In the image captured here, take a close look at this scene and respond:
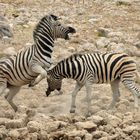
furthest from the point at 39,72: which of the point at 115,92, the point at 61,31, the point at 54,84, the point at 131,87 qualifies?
the point at 131,87

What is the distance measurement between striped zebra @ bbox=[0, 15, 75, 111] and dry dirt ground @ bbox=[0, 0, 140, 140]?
17.3 inches

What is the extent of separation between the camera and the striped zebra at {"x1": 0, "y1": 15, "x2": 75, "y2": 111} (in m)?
11.6

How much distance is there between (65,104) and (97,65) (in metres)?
1.09

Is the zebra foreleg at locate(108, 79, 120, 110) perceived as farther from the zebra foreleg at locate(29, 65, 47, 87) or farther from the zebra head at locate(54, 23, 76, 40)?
the zebra foreleg at locate(29, 65, 47, 87)

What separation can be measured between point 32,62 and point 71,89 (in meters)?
1.95

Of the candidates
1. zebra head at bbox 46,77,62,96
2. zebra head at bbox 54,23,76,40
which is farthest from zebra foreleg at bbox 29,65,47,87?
zebra head at bbox 54,23,76,40

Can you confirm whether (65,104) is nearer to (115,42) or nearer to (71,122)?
(71,122)

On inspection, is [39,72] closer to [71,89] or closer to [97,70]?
[97,70]

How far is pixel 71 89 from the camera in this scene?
43.7 ft

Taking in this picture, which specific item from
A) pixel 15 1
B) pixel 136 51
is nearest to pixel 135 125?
pixel 136 51

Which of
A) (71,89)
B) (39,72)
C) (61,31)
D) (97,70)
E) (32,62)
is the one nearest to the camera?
(39,72)

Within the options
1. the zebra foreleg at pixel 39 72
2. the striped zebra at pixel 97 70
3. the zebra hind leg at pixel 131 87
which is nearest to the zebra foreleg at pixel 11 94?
the zebra foreleg at pixel 39 72

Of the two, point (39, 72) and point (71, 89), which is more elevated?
point (39, 72)

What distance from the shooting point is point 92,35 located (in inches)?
710
